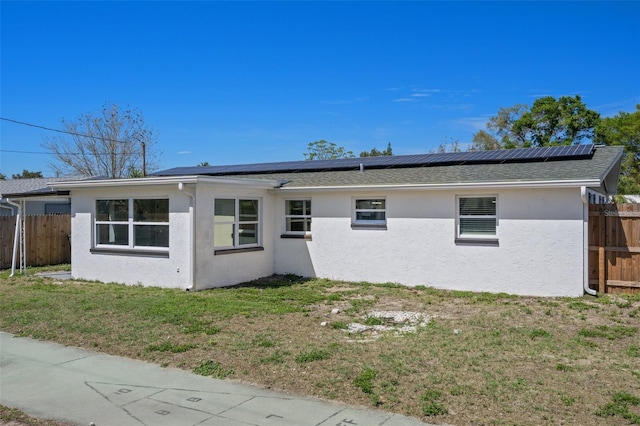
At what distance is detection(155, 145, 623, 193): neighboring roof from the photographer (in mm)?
11656

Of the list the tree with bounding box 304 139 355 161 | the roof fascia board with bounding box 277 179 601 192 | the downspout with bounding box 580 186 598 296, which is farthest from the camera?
the tree with bounding box 304 139 355 161

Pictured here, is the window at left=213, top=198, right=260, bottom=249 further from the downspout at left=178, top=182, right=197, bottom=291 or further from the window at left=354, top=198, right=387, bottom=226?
the window at left=354, top=198, right=387, bottom=226

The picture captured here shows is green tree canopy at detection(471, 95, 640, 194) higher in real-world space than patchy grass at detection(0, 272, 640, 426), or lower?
higher

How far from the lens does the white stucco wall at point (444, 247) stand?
38.2 feet

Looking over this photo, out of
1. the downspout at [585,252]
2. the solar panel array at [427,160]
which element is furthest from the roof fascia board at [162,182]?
the downspout at [585,252]

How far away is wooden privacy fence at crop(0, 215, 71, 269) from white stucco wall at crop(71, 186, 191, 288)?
482 centimetres

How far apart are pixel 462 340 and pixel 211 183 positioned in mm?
7359

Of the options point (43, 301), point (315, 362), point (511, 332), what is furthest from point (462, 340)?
point (43, 301)

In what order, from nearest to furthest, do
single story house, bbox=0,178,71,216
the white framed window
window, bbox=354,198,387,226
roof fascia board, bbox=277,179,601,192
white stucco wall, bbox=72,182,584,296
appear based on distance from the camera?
roof fascia board, bbox=277,179,601,192, white stucco wall, bbox=72,182,584,296, the white framed window, window, bbox=354,198,387,226, single story house, bbox=0,178,71,216

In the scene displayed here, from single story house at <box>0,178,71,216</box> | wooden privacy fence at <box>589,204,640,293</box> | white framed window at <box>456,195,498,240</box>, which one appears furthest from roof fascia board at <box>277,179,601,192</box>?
single story house at <box>0,178,71,216</box>

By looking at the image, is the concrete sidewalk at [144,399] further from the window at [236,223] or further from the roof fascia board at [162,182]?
the window at [236,223]

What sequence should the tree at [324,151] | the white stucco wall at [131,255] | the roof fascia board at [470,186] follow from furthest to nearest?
the tree at [324,151]
the white stucco wall at [131,255]
the roof fascia board at [470,186]

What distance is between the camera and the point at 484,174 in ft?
43.3

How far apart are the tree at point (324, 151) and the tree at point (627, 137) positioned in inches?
888
